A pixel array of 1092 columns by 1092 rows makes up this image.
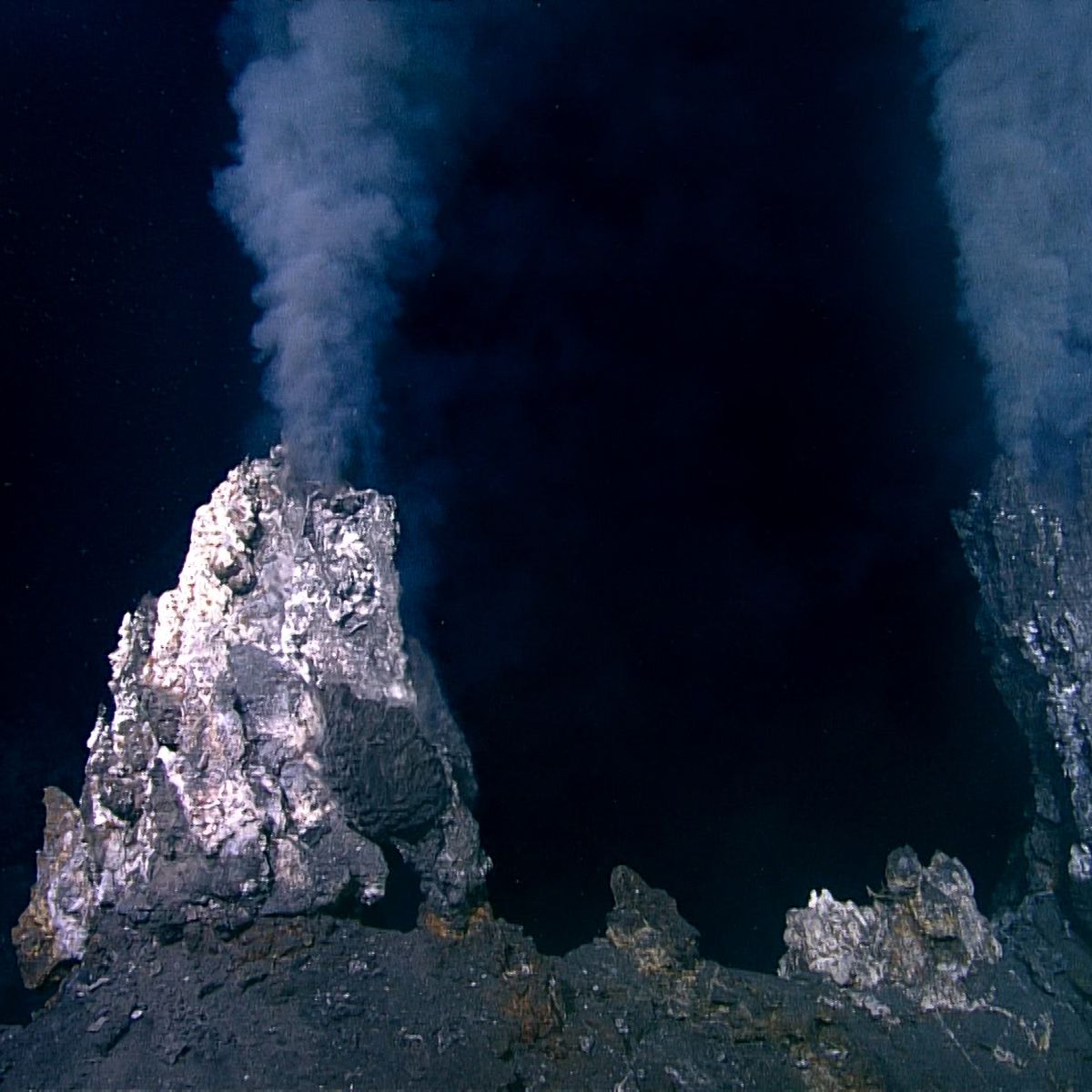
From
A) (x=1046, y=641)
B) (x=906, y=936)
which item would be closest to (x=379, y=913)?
(x=906, y=936)

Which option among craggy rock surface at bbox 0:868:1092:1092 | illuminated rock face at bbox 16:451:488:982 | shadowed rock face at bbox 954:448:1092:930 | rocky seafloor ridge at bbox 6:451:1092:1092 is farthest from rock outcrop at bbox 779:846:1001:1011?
illuminated rock face at bbox 16:451:488:982

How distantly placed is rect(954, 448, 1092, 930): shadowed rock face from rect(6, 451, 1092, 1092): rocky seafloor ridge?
0.03 meters

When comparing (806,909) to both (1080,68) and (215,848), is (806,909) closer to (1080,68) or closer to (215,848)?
(215,848)

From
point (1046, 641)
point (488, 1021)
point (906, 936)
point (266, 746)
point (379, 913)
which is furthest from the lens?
point (1046, 641)

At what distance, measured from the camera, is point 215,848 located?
6832mm

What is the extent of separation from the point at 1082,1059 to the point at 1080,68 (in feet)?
33.2

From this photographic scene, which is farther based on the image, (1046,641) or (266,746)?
(1046,641)

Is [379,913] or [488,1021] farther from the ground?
[379,913]

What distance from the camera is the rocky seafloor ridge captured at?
6348 mm

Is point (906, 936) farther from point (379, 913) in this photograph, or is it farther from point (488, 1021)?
point (379, 913)

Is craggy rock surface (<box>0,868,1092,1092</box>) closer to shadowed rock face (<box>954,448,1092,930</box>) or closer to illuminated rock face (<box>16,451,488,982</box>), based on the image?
illuminated rock face (<box>16,451,488,982</box>)

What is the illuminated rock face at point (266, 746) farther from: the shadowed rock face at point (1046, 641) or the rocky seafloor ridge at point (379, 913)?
the shadowed rock face at point (1046, 641)

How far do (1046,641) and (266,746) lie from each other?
27.4 ft

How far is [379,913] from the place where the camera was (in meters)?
7.34
